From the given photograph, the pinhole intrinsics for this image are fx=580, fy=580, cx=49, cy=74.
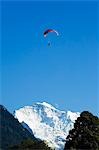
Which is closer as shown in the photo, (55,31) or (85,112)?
(55,31)

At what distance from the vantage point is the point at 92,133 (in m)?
84.2

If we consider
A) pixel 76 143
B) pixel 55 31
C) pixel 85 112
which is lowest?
pixel 76 143

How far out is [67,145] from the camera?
82.7 metres

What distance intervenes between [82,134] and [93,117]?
13.5 ft

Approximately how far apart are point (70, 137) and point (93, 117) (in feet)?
17.6

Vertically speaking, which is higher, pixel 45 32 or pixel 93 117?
pixel 45 32

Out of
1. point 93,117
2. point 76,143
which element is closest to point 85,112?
point 93,117

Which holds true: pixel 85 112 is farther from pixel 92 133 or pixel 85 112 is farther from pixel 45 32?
pixel 45 32

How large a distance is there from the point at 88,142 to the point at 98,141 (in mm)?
1734

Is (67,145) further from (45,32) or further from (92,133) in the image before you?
(45,32)

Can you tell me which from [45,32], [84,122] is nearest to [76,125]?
[84,122]

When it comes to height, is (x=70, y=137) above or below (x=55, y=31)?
below

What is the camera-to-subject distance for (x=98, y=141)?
83438 mm

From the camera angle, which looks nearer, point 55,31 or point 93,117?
point 55,31
